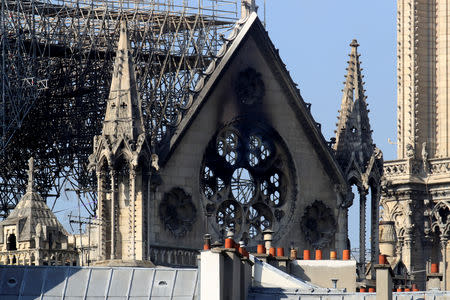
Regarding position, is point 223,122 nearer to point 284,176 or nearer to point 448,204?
point 284,176

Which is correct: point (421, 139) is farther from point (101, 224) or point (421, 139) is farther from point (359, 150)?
point (101, 224)

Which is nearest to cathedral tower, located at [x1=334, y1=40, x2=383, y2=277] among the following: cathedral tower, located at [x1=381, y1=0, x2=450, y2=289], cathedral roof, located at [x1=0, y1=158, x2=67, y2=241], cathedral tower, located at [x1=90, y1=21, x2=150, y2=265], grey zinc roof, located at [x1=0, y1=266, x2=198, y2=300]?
cathedral tower, located at [x1=90, y1=21, x2=150, y2=265]

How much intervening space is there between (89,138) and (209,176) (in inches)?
903

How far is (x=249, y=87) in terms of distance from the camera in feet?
323

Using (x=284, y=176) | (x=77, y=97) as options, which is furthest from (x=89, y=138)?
(x=284, y=176)

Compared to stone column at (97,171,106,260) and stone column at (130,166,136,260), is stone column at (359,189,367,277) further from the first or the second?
stone column at (97,171,106,260)

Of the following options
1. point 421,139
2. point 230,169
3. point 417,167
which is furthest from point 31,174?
point 421,139

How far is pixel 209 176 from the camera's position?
97.6m

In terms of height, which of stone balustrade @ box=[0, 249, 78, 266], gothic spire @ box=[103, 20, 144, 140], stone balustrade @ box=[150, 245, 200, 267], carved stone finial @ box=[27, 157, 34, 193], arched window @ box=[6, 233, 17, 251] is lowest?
stone balustrade @ box=[150, 245, 200, 267]

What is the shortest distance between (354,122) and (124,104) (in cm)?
1410

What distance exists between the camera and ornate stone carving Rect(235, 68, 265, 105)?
98062 mm

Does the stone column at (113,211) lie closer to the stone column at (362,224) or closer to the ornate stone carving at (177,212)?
the ornate stone carving at (177,212)

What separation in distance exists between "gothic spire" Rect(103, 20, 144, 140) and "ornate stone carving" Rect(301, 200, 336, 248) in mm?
11922

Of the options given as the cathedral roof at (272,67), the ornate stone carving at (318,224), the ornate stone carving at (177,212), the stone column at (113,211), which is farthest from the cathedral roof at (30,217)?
the stone column at (113,211)
